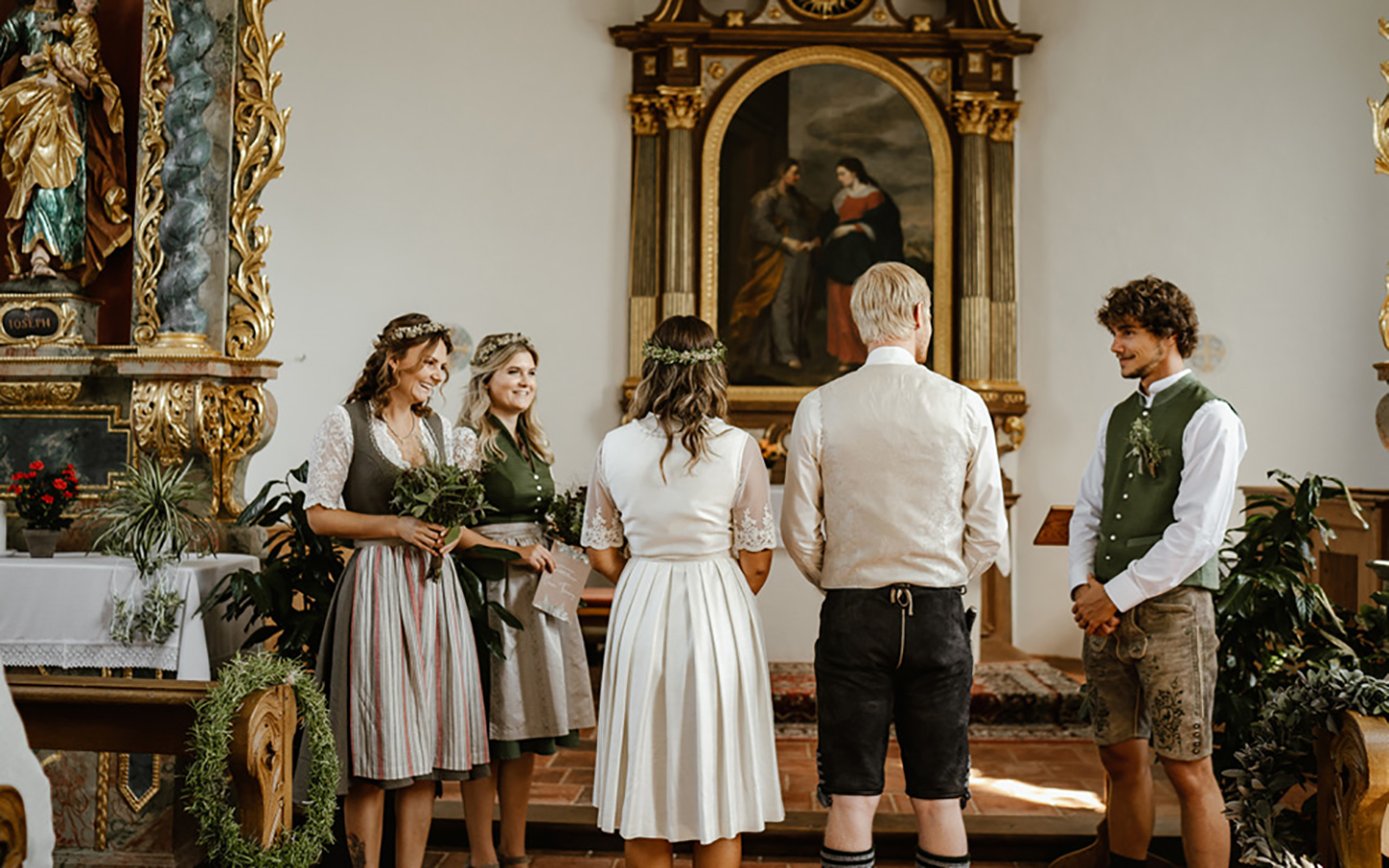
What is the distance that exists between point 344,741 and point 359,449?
813 millimetres

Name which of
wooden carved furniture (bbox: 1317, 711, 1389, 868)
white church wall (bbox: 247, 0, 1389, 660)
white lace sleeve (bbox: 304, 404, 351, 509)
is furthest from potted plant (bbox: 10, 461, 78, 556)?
white church wall (bbox: 247, 0, 1389, 660)

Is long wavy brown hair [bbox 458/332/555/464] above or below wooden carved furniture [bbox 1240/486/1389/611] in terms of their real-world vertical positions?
above

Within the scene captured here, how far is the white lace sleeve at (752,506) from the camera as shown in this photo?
281cm

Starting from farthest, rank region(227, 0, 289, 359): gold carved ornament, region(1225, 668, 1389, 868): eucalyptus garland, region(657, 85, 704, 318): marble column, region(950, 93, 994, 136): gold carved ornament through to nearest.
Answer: region(657, 85, 704, 318): marble column → region(950, 93, 994, 136): gold carved ornament → region(227, 0, 289, 359): gold carved ornament → region(1225, 668, 1389, 868): eucalyptus garland

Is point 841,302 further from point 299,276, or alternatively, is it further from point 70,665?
point 70,665

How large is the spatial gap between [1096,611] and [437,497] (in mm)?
1894

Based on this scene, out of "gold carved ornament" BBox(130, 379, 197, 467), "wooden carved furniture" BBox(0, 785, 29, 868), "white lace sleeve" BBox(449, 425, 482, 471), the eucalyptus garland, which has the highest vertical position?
"gold carved ornament" BBox(130, 379, 197, 467)

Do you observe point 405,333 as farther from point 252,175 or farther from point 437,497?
point 252,175

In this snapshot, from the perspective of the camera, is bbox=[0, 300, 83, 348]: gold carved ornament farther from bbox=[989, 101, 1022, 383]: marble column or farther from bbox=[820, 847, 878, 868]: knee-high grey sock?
bbox=[989, 101, 1022, 383]: marble column

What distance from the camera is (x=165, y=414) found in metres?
3.96

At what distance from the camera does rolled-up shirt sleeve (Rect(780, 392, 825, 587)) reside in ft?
8.96

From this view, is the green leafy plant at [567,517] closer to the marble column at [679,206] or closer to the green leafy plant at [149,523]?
the green leafy plant at [149,523]

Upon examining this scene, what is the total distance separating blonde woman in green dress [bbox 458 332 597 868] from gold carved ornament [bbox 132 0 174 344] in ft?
4.77

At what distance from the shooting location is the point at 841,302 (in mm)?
8023
